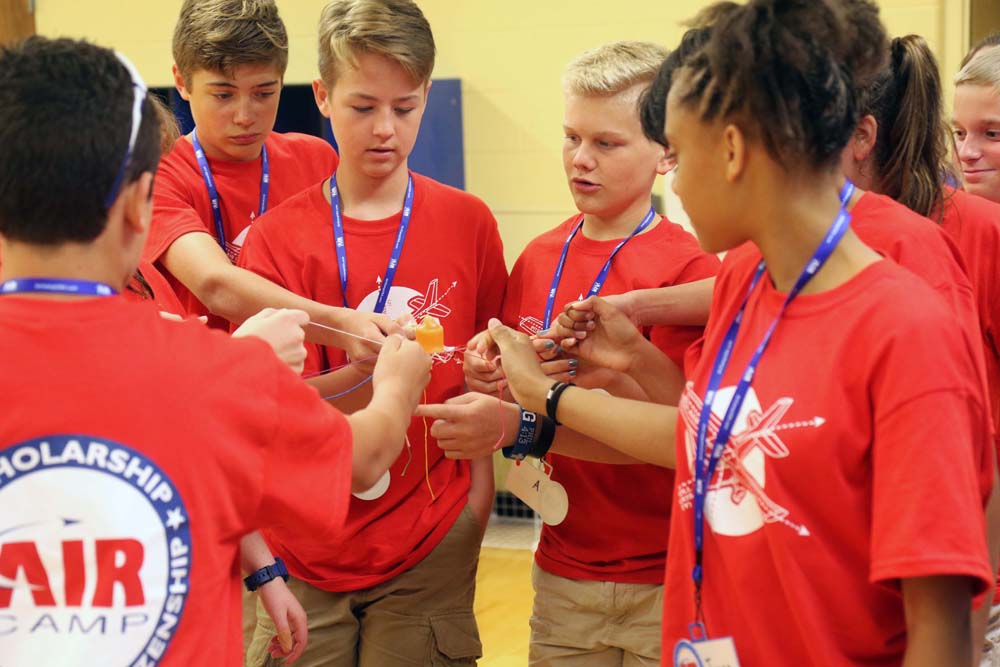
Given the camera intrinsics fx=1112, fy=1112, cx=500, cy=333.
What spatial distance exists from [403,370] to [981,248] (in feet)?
4.07

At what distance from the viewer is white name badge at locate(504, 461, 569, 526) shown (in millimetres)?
2416

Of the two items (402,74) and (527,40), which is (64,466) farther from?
(527,40)

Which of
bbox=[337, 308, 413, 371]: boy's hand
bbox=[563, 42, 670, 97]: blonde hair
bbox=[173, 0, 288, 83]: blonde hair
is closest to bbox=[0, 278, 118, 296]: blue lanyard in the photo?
bbox=[337, 308, 413, 371]: boy's hand

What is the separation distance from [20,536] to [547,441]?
46.4 inches

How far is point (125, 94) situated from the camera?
147 cm

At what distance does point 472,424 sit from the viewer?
7.55 feet

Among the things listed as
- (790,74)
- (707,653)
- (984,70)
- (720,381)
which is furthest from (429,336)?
(984,70)

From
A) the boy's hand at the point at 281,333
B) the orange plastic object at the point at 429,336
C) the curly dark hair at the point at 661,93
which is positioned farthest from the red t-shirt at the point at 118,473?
the curly dark hair at the point at 661,93

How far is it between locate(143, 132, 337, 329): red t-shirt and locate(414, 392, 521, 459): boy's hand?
79 cm

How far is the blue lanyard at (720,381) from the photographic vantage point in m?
1.53

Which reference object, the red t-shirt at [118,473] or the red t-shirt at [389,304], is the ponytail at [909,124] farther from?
the red t-shirt at [118,473]

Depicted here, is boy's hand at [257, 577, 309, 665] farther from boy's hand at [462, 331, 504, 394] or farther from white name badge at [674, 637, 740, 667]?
white name badge at [674, 637, 740, 667]

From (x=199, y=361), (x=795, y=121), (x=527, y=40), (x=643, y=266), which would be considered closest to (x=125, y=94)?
(x=199, y=361)

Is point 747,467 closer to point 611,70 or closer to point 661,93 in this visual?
point 661,93
